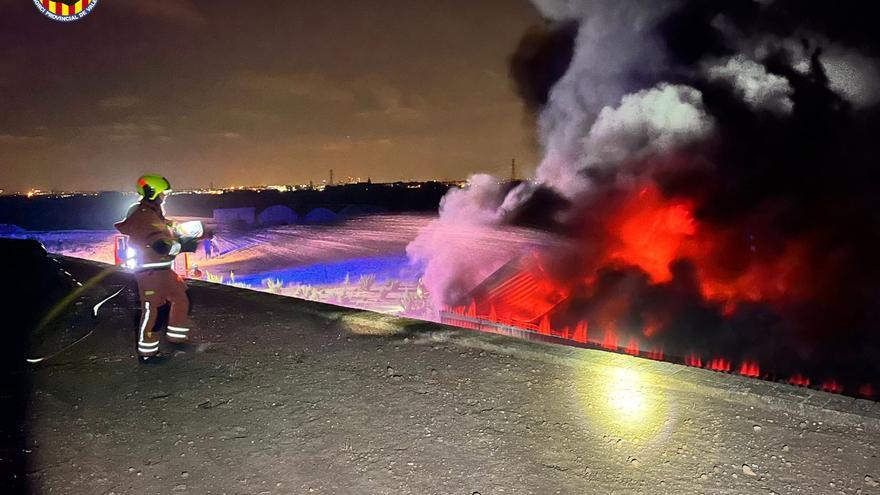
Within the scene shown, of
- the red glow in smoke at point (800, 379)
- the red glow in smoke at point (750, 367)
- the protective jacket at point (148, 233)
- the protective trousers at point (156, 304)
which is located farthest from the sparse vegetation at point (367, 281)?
the protective jacket at point (148, 233)

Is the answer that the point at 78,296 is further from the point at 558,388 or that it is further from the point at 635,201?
the point at 635,201

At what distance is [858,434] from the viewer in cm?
313

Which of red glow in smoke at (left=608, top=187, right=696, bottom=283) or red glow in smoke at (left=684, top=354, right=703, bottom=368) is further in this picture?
red glow in smoke at (left=608, top=187, right=696, bottom=283)

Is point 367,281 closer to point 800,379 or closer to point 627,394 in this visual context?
point 800,379

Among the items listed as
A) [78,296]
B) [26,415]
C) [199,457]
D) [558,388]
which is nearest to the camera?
[199,457]

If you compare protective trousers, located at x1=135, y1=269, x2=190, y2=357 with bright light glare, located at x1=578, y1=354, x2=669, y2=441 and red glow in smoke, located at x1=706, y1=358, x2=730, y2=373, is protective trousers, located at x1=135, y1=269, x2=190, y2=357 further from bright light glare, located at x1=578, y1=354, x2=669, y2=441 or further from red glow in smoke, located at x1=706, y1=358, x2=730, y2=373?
red glow in smoke, located at x1=706, y1=358, x2=730, y2=373

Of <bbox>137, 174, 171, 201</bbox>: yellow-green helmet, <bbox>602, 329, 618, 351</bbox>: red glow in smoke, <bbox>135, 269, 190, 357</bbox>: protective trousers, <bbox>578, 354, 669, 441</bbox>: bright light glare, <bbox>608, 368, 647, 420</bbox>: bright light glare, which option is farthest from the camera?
<bbox>602, 329, 618, 351</bbox>: red glow in smoke

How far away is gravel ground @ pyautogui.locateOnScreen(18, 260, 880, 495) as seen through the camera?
9.10 feet

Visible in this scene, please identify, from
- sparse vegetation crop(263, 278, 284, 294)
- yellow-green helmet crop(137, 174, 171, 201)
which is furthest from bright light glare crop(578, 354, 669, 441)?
sparse vegetation crop(263, 278, 284, 294)

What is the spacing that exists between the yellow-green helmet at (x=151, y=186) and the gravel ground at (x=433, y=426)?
1.48 metres

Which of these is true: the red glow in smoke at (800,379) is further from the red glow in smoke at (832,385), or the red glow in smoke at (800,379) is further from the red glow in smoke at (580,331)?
the red glow in smoke at (580,331)

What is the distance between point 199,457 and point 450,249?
57.0 ft

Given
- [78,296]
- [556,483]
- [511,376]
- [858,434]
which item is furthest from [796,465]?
[78,296]

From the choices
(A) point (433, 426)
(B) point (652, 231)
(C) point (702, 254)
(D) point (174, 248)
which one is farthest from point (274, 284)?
(A) point (433, 426)
